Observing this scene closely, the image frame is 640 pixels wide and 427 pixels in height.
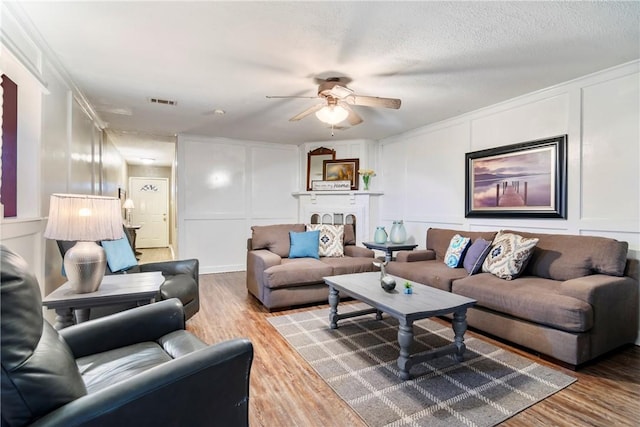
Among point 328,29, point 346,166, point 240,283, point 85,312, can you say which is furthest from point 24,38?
point 346,166

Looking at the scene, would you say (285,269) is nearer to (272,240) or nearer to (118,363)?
(272,240)

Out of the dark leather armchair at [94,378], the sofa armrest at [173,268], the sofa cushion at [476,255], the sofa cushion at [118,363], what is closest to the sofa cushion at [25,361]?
the dark leather armchair at [94,378]

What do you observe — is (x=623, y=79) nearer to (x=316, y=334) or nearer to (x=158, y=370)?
(x=316, y=334)

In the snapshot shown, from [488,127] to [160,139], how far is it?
520 cm

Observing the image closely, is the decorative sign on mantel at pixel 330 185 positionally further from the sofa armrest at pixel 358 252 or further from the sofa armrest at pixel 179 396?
the sofa armrest at pixel 179 396

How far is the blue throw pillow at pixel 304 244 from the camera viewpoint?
3975 mm

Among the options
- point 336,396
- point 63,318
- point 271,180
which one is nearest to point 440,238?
point 336,396

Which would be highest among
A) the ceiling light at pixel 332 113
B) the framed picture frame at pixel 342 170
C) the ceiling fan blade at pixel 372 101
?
the ceiling fan blade at pixel 372 101

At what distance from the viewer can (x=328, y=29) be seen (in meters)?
2.12

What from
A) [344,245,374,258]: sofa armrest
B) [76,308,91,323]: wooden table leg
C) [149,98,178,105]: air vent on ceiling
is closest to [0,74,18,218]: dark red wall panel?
[76,308,91,323]: wooden table leg

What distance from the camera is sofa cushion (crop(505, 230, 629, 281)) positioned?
2518 mm

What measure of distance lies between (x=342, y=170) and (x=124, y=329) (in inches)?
176

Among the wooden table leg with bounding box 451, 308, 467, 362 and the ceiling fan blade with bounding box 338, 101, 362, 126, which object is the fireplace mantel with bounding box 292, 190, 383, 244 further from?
the wooden table leg with bounding box 451, 308, 467, 362

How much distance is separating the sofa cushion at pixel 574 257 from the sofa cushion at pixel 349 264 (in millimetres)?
1617
